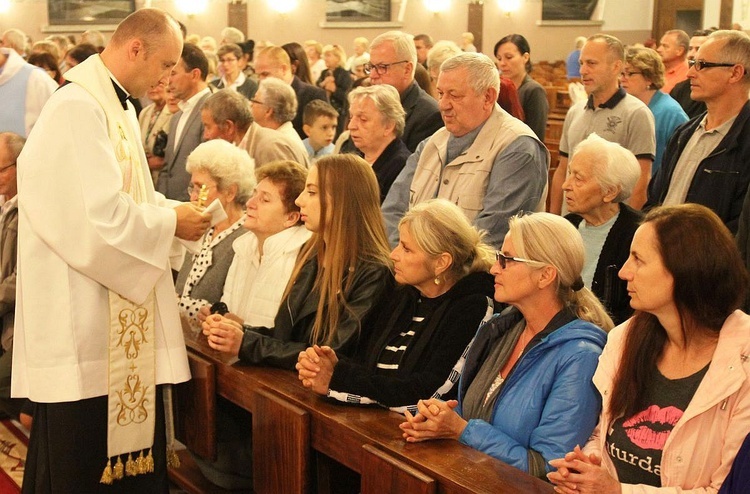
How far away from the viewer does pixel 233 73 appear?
28.8 feet

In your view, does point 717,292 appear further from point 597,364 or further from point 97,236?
point 97,236

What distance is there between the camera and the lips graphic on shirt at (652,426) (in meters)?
2.27

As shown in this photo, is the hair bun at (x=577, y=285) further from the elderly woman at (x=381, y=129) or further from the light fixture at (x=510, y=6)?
the light fixture at (x=510, y=6)

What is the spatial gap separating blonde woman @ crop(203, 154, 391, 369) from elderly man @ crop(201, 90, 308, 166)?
1.80 meters

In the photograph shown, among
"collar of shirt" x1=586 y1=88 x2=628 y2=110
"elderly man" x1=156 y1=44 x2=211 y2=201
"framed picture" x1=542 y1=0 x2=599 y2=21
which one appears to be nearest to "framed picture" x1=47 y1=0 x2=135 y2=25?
"framed picture" x1=542 y1=0 x2=599 y2=21

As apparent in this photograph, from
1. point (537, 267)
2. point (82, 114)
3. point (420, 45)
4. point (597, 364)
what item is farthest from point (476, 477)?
point (420, 45)

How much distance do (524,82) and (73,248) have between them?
155 inches

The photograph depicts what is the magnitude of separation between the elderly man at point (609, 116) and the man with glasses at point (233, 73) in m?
3.96

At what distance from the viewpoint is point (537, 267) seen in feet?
8.91

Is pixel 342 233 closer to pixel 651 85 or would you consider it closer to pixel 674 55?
pixel 651 85

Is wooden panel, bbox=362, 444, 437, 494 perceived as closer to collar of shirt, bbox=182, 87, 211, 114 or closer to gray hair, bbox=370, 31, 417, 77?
gray hair, bbox=370, 31, 417, 77

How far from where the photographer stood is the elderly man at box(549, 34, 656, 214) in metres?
4.77

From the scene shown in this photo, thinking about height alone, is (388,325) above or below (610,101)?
below

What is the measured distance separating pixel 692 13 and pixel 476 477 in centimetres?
1621
